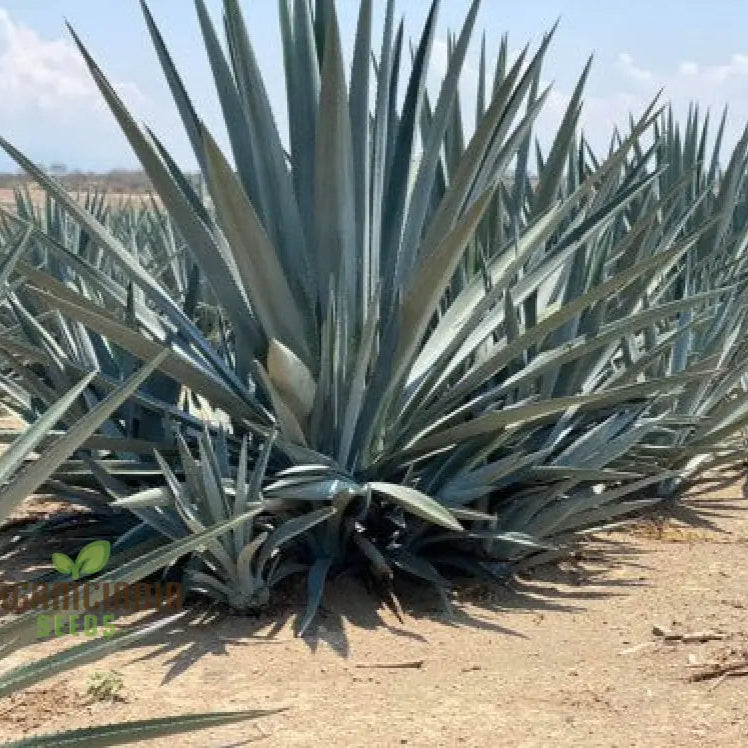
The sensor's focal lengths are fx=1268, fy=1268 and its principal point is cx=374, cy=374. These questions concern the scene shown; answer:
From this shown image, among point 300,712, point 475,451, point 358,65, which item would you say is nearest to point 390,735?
point 300,712

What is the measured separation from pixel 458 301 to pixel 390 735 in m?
1.60

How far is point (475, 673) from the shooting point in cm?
291

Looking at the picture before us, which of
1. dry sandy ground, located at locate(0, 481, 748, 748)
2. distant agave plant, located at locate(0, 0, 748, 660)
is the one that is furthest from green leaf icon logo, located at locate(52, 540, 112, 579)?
dry sandy ground, located at locate(0, 481, 748, 748)

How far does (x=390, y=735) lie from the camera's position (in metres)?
2.56

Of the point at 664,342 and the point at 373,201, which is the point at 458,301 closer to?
the point at 373,201

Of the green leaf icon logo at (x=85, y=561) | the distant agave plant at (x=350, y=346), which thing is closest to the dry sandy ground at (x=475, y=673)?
the distant agave plant at (x=350, y=346)

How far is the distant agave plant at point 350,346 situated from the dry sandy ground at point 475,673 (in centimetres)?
14

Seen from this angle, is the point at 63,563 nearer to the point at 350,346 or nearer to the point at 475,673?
the point at 350,346

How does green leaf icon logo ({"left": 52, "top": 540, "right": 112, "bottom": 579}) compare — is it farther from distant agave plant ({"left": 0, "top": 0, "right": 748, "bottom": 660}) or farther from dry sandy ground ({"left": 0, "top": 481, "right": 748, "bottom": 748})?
dry sandy ground ({"left": 0, "top": 481, "right": 748, "bottom": 748})

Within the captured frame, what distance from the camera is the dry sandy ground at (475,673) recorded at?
2580mm

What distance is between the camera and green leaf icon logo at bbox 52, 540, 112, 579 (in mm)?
3566

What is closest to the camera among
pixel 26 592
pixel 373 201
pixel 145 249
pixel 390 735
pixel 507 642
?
pixel 390 735

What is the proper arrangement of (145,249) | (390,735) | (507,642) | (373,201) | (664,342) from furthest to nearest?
(145,249) < (664,342) < (373,201) < (507,642) < (390,735)

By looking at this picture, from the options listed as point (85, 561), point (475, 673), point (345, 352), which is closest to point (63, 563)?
point (85, 561)
